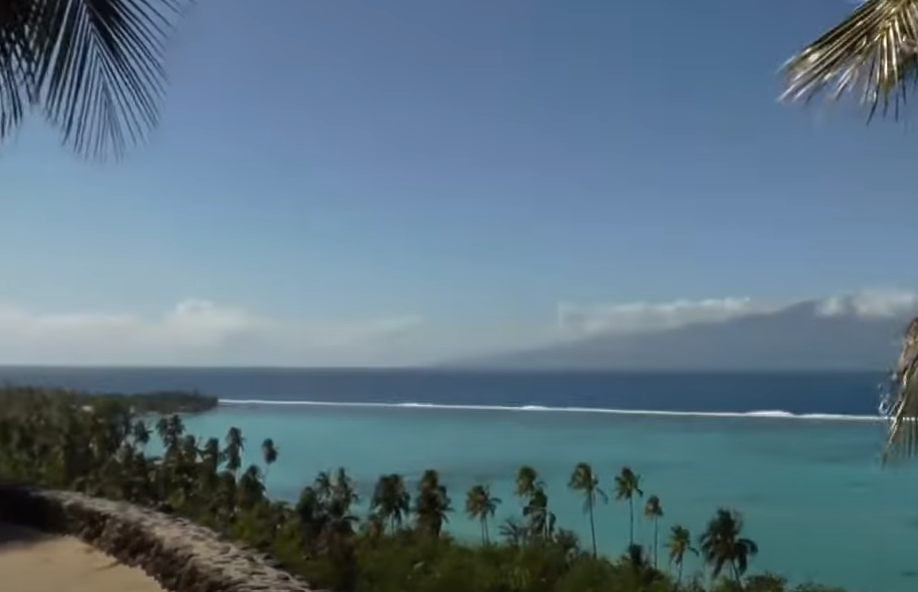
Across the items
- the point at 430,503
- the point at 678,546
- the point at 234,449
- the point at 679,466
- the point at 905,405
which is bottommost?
the point at 678,546

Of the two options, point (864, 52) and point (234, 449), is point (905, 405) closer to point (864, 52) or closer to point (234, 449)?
point (864, 52)

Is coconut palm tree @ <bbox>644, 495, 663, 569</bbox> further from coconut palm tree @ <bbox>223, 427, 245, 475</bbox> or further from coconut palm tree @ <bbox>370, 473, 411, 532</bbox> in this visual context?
coconut palm tree @ <bbox>223, 427, 245, 475</bbox>

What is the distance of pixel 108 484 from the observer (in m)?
10.4

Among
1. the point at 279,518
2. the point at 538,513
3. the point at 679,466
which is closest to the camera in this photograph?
the point at 279,518

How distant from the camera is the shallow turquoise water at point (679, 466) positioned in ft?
107

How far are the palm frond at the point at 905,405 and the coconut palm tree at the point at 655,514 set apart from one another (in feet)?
56.4

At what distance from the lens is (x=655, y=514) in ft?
87.3

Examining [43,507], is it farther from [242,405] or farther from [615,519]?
[242,405]

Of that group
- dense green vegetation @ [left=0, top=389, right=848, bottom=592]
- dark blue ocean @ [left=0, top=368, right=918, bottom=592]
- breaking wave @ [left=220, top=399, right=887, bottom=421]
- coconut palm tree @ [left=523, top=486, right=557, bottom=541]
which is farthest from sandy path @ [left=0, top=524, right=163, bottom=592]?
breaking wave @ [left=220, top=399, right=887, bottom=421]

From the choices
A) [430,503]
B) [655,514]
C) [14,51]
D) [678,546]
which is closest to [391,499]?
[430,503]

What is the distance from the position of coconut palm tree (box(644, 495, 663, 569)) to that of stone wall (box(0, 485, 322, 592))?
15023 mm

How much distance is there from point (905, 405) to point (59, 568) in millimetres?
5455

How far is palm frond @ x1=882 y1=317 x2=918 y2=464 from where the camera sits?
13.8 ft

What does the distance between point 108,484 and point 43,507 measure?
2.32 meters
